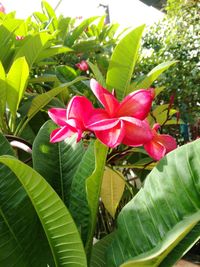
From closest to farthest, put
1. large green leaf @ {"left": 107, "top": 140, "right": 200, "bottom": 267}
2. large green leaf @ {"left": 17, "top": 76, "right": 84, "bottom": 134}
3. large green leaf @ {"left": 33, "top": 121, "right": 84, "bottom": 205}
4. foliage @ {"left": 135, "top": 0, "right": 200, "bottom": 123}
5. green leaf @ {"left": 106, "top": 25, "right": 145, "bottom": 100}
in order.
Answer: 1. large green leaf @ {"left": 107, "top": 140, "right": 200, "bottom": 267}
2. large green leaf @ {"left": 33, "top": 121, "right": 84, "bottom": 205}
3. green leaf @ {"left": 106, "top": 25, "right": 145, "bottom": 100}
4. large green leaf @ {"left": 17, "top": 76, "right": 84, "bottom": 134}
5. foliage @ {"left": 135, "top": 0, "right": 200, "bottom": 123}

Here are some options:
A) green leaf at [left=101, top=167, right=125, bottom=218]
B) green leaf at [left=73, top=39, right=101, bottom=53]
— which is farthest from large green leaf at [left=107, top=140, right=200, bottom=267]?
green leaf at [left=73, top=39, right=101, bottom=53]

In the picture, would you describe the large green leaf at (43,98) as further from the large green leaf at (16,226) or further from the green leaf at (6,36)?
the large green leaf at (16,226)

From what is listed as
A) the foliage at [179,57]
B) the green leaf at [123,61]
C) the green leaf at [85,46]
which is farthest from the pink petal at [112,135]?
the foliage at [179,57]

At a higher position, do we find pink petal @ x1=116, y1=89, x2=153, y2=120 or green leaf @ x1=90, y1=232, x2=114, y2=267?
pink petal @ x1=116, y1=89, x2=153, y2=120

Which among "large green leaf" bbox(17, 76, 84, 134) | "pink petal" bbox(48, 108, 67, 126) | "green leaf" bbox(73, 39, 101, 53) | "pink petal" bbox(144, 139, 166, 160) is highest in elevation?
"green leaf" bbox(73, 39, 101, 53)

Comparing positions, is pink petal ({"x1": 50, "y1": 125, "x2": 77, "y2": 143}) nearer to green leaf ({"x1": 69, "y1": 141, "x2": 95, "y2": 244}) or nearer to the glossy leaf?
green leaf ({"x1": 69, "y1": 141, "x2": 95, "y2": 244})

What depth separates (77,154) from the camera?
658 mm

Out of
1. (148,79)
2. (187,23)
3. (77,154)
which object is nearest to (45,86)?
(148,79)

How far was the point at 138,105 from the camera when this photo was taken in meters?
0.54

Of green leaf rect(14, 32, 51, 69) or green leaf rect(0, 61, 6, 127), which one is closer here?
green leaf rect(0, 61, 6, 127)

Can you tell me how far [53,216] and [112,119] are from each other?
0.54 ft

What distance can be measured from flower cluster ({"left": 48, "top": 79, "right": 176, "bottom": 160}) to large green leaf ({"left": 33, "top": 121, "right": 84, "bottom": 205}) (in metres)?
0.09

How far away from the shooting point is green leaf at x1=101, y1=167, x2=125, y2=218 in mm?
866

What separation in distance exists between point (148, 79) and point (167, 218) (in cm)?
51
